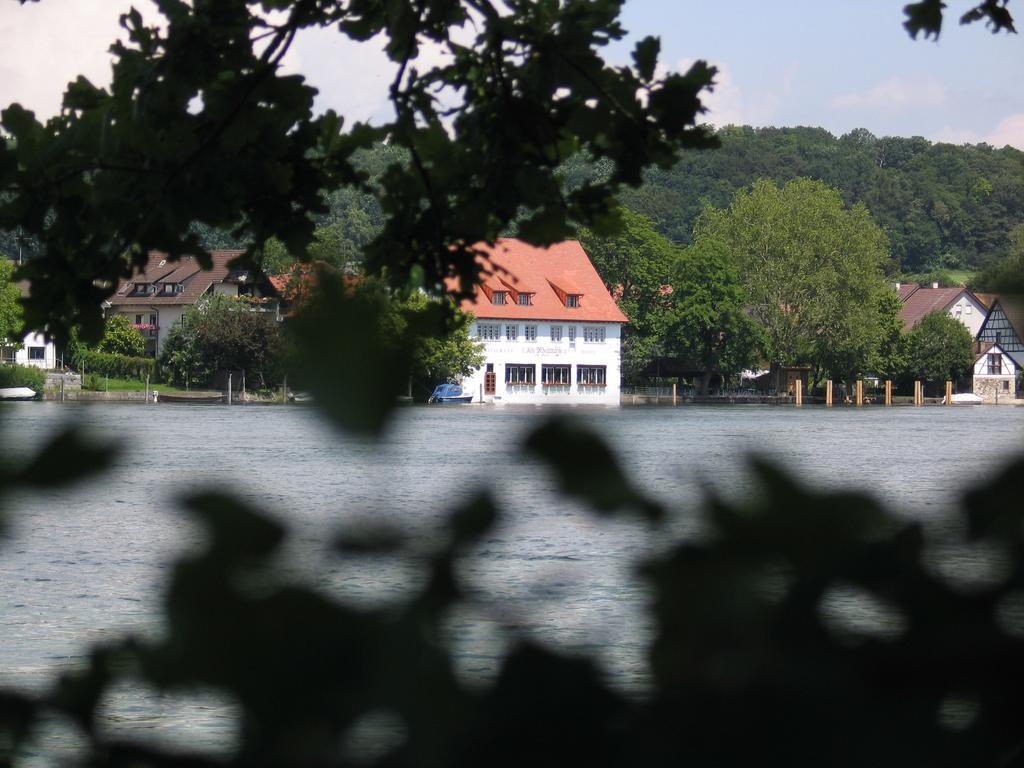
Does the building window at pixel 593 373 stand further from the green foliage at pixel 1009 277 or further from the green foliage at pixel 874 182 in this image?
the green foliage at pixel 1009 277

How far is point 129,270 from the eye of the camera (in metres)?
3.47

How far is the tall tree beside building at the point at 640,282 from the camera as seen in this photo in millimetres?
76312

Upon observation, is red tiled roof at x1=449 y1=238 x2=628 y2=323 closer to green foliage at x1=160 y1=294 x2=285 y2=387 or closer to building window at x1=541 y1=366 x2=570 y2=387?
building window at x1=541 y1=366 x2=570 y2=387

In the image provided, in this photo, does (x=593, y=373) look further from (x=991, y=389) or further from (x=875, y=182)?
(x=875, y=182)

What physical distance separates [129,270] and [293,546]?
9.41 ft

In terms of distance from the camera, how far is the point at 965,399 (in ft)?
289

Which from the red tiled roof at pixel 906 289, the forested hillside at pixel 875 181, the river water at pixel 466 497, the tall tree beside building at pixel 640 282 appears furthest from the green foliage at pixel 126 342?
the river water at pixel 466 497

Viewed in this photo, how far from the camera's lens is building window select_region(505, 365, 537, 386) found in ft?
235

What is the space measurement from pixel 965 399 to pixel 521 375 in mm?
31448

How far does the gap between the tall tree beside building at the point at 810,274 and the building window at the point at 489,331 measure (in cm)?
1227

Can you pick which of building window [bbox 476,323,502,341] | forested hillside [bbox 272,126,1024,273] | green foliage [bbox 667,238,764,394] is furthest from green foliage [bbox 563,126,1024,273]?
building window [bbox 476,323,502,341]

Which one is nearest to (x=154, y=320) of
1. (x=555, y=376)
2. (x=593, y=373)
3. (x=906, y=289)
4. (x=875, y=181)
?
(x=555, y=376)

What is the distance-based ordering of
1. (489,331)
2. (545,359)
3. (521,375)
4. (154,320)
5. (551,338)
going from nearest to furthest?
1. (154,320)
2. (489,331)
3. (521,375)
4. (545,359)
5. (551,338)

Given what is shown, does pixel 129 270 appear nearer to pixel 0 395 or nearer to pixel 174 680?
pixel 0 395
